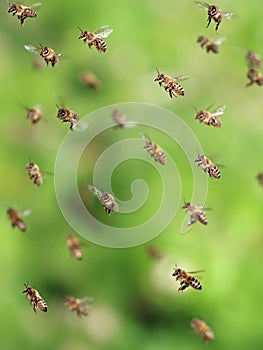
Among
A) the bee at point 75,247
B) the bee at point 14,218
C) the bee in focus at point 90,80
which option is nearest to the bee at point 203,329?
the bee at point 75,247

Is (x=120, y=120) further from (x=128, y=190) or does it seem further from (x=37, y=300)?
(x=37, y=300)

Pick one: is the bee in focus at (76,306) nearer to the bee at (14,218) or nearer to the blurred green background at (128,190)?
the blurred green background at (128,190)

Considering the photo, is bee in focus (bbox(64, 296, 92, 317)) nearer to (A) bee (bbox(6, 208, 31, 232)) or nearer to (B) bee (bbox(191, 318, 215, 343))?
(A) bee (bbox(6, 208, 31, 232))

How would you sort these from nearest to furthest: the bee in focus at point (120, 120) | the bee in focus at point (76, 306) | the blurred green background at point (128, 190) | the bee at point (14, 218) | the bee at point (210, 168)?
the bee at point (210, 168), the bee in focus at point (76, 306), the bee at point (14, 218), the blurred green background at point (128, 190), the bee in focus at point (120, 120)

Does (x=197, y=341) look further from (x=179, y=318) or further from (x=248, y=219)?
(x=248, y=219)

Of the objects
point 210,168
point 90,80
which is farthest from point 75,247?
point 210,168

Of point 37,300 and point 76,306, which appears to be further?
point 76,306
